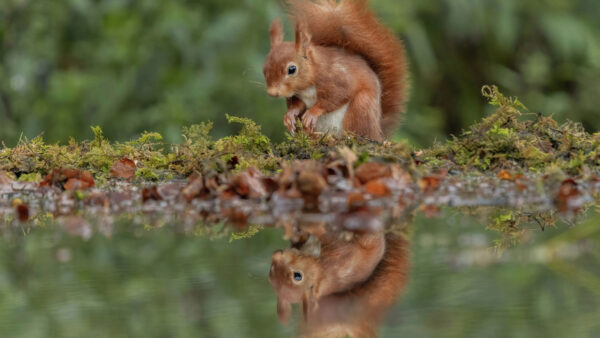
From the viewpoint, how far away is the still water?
1.19 m

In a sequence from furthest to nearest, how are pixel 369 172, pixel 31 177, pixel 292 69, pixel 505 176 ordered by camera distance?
1. pixel 292 69
2. pixel 31 177
3. pixel 505 176
4. pixel 369 172

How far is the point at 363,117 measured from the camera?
3568mm

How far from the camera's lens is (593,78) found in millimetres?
7566

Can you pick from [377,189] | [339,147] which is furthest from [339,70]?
[377,189]

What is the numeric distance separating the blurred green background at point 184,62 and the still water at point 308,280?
4197mm

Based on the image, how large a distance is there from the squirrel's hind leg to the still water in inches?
53.0

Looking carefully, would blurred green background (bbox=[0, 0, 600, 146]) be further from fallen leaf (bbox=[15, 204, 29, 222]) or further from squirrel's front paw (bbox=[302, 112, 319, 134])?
fallen leaf (bbox=[15, 204, 29, 222])

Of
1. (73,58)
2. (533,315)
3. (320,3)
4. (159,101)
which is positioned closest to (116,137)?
(159,101)

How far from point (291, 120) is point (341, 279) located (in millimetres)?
2138

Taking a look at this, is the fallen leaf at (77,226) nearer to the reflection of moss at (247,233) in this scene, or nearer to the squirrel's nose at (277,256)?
the reflection of moss at (247,233)

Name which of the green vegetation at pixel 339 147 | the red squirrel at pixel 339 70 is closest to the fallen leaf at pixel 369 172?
the green vegetation at pixel 339 147

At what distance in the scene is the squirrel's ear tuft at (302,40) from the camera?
3555mm

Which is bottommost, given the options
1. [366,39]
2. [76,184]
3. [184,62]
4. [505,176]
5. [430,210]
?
[430,210]

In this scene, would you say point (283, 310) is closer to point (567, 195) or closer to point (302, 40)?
point (567, 195)
